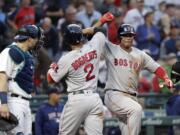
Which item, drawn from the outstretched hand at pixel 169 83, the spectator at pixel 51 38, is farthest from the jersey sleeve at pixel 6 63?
the spectator at pixel 51 38

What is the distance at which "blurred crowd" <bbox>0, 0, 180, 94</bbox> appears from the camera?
15580 millimetres

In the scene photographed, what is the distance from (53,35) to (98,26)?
19.6 feet

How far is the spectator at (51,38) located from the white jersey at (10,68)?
6523mm

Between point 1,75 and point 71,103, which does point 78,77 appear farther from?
point 1,75

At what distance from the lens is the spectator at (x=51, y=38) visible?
52.1ft

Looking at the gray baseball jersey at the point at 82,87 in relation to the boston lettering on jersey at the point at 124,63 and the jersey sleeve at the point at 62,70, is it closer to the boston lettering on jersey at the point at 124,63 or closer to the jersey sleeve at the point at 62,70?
the jersey sleeve at the point at 62,70

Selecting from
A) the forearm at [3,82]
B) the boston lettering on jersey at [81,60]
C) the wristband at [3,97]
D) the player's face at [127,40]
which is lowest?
the wristband at [3,97]

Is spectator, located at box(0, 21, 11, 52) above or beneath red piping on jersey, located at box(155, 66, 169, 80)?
above

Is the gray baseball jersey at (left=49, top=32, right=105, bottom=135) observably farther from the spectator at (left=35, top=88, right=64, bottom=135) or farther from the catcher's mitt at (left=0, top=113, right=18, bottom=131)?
the spectator at (left=35, top=88, right=64, bottom=135)

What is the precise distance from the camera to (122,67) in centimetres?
1030

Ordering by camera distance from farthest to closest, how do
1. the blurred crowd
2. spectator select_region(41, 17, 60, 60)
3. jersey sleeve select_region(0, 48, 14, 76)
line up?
spectator select_region(41, 17, 60, 60), the blurred crowd, jersey sleeve select_region(0, 48, 14, 76)

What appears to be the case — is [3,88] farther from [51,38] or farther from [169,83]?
[51,38]

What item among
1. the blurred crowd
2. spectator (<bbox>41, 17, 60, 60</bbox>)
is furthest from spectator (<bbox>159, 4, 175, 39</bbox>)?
spectator (<bbox>41, 17, 60, 60</bbox>)

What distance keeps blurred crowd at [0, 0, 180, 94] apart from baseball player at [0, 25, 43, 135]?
205 inches
